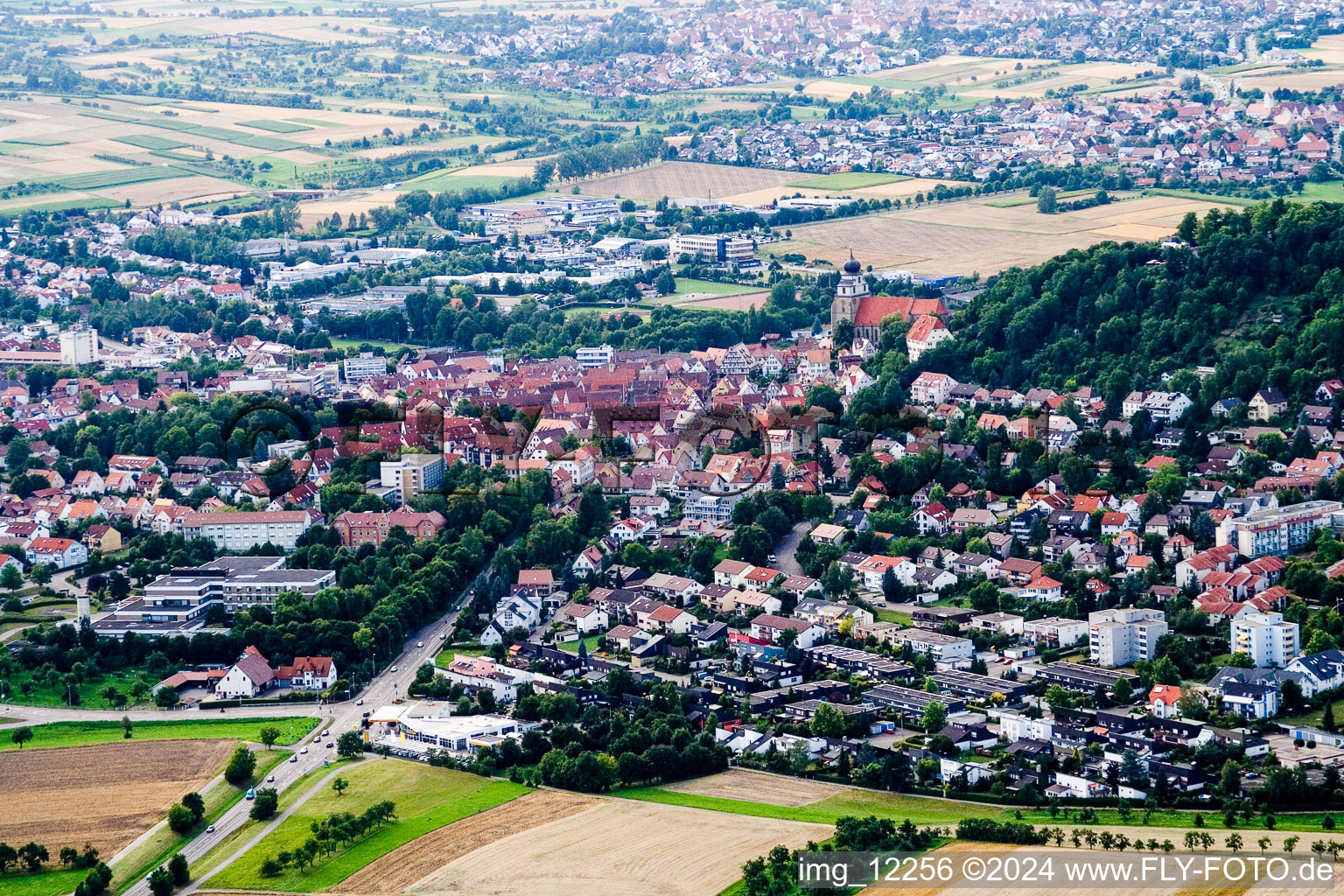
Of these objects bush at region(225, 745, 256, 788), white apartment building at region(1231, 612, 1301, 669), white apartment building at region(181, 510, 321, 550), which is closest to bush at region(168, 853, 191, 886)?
bush at region(225, 745, 256, 788)

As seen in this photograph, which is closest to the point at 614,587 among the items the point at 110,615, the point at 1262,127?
the point at 110,615

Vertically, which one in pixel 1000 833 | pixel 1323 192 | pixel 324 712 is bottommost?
pixel 324 712

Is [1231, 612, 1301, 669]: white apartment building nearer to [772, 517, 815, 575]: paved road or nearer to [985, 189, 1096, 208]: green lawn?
[772, 517, 815, 575]: paved road

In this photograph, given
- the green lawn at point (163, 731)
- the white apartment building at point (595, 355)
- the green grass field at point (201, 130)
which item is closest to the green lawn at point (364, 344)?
the white apartment building at point (595, 355)

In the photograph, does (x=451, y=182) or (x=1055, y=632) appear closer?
→ (x=1055, y=632)

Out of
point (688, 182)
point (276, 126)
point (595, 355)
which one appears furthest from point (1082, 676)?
point (276, 126)

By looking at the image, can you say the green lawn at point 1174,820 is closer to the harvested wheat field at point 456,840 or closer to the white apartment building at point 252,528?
the harvested wheat field at point 456,840

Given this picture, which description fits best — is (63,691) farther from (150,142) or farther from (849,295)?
(150,142)

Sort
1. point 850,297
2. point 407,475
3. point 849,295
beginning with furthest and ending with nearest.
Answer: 1. point 849,295
2. point 850,297
3. point 407,475
